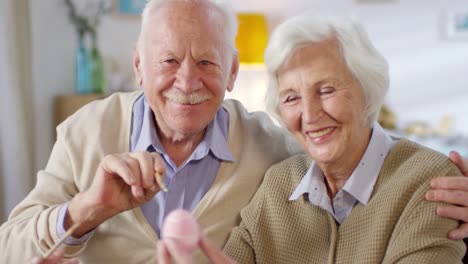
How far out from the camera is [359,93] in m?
1.28

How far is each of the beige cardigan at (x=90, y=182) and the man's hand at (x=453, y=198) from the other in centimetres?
49

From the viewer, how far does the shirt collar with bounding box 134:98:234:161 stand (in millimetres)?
1459

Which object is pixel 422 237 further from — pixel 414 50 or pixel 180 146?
pixel 414 50

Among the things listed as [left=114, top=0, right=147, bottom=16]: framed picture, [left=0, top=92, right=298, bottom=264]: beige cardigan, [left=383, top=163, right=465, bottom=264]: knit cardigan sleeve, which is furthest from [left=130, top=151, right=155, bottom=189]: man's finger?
[left=114, top=0, right=147, bottom=16]: framed picture

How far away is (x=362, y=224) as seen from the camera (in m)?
1.24

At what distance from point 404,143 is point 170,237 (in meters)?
0.69

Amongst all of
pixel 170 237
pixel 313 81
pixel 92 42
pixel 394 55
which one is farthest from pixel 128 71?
pixel 170 237

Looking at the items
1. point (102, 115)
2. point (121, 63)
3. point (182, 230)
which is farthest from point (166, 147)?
point (121, 63)

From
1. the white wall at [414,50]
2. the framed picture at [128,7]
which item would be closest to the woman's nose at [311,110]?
the framed picture at [128,7]

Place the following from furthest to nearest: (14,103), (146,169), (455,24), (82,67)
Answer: (455,24) → (82,67) → (14,103) → (146,169)

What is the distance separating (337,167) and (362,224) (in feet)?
0.49

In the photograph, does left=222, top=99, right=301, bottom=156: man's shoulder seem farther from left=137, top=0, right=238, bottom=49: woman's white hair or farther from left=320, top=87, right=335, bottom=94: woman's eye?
left=320, top=87, right=335, bottom=94: woman's eye

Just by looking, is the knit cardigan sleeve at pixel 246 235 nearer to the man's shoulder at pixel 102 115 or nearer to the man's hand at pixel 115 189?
the man's hand at pixel 115 189

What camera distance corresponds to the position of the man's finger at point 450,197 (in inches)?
44.7
